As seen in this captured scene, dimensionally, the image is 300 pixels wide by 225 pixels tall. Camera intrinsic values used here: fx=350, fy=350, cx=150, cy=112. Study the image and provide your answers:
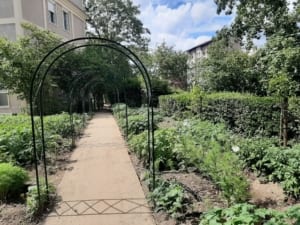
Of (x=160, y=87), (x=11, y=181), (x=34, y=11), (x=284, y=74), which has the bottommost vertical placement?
(x=11, y=181)

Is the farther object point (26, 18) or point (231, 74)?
point (26, 18)

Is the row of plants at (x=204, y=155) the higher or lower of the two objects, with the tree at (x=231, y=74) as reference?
lower

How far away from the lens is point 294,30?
1478cm

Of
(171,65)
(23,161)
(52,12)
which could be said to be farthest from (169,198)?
(171,65)

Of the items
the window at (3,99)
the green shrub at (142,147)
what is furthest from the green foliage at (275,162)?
the window at (3,99)

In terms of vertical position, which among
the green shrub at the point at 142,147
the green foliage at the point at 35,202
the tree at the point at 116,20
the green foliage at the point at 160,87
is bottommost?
the green foliage at the point at 35,202

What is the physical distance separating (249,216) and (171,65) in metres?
28.0

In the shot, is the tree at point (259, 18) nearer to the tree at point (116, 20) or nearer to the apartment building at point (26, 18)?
the apartment building at point (26, 18)

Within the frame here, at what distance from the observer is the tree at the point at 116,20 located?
3956cm

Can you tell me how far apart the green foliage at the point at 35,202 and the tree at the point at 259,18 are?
11708mm

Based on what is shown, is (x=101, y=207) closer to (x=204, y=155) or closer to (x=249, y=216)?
(x=204, y=155)

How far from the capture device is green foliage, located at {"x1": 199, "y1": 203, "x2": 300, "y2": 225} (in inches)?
129

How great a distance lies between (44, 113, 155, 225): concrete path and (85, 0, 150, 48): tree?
32.8 metres

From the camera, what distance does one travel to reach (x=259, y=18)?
16547 millimetres
